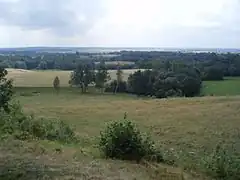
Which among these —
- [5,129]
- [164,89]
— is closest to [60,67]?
[164,89]

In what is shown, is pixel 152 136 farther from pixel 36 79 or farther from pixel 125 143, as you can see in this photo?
pixel 36 79

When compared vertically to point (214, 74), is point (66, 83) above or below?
below

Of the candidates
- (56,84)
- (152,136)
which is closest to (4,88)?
(152,136)

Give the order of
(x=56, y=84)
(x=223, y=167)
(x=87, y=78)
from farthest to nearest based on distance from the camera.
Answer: (x=87, y=78)
(x=56, y=84)
(x=223, y=167)

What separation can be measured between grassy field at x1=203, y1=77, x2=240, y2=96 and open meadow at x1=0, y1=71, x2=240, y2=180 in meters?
23.4

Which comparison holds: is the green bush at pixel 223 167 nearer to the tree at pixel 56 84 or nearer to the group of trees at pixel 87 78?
the tree at pixel 56 84

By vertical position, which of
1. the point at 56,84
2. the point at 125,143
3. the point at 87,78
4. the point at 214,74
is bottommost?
the point at 56,84

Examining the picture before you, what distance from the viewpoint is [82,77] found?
87750 mm

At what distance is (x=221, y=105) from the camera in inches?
1734

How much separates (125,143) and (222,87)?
217ft

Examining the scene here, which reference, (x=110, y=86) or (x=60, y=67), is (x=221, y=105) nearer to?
(x=110, y=86)

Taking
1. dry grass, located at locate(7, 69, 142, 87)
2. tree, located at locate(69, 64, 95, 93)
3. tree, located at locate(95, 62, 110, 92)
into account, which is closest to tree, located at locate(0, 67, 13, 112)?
dry grass, located at locate(7, 69, 142, 87)

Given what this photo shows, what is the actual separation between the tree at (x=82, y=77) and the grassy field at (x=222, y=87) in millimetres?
23461

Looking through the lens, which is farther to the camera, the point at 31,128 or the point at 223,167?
the point at 31,128
